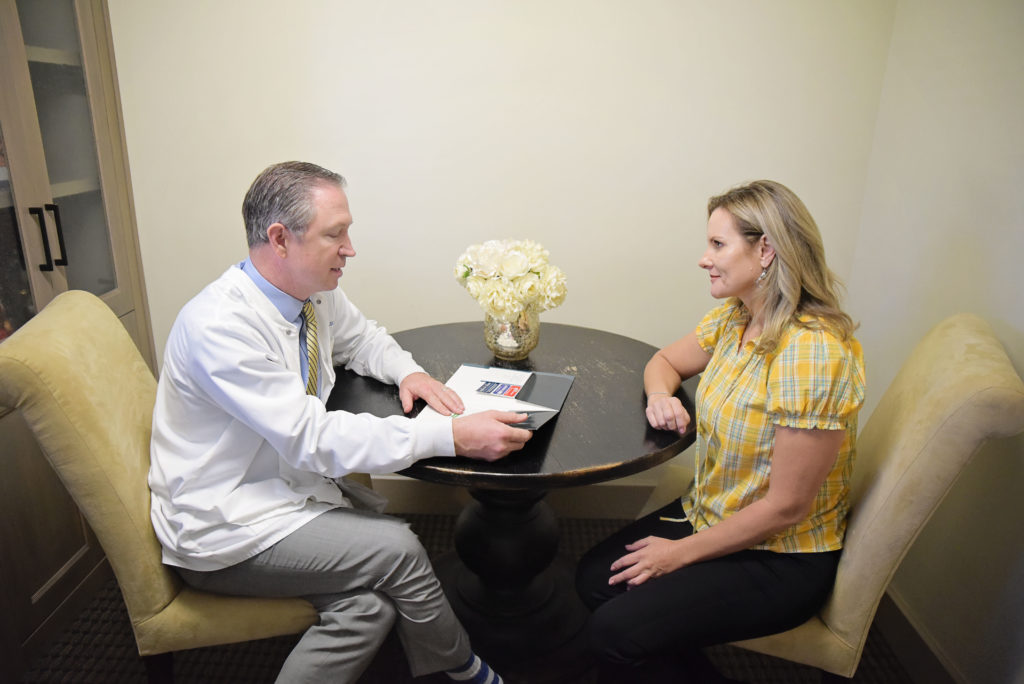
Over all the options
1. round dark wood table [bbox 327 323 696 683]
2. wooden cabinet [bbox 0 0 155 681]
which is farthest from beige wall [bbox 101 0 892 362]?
round dark wood table [bbox 327 323 696 683]

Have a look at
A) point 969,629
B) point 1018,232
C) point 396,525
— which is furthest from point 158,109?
point 969,629

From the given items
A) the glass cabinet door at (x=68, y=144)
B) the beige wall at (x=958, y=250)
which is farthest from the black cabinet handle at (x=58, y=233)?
the beige wall at (x=958, y=250)

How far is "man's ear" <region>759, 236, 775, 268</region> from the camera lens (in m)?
1.36

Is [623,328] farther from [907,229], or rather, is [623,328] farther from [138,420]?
[138,420]

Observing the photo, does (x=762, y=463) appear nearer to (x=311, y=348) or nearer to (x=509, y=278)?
(x=509, y=278)

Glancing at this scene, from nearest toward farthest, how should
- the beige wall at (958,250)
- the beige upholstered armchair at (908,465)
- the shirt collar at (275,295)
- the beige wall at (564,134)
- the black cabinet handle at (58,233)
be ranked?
the beige upholstered armchair at (908,465)
the shirt collar at (275,295)
the beige wall at (958,250)
the black cabinet handle at (58,233)
the beige wall at (564,134)

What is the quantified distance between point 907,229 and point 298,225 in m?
1.75

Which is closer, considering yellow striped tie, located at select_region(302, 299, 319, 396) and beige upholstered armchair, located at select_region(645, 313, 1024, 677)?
beige upholstered armchair, located at select_region(645, 313, 1024, 677)

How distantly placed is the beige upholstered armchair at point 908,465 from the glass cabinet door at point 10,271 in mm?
2035

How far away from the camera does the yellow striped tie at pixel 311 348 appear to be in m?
1.54

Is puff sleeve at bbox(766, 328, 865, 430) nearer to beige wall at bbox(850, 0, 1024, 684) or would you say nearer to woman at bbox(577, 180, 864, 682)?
woman at bbox(577, 180, 864, 682)

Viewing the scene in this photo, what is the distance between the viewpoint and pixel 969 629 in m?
A: 1.68

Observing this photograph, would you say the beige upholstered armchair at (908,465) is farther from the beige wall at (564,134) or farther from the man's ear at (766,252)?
the beige wall at (564,134)

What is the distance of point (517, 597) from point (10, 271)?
168 centimetres
